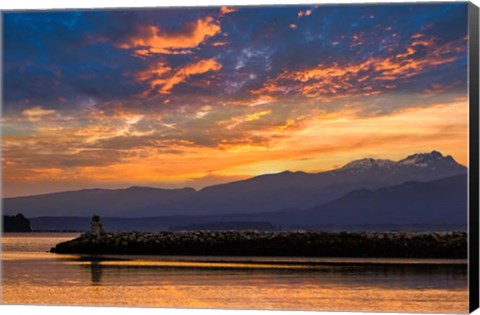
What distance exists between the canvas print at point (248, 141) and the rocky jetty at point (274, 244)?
0.06 m

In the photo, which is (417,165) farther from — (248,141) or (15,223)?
(15,223)

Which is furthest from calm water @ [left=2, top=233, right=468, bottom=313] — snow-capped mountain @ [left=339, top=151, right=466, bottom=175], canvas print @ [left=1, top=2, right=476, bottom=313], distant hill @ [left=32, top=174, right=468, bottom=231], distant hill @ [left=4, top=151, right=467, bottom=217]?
snow-capped mountain @ [left=339, top=151, right=466, bottom=175]

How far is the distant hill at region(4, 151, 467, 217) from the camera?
13.0 m

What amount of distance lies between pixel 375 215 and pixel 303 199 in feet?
A: 2.30

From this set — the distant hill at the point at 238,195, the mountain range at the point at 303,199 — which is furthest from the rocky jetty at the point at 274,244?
the distant hill at the point at 238,195

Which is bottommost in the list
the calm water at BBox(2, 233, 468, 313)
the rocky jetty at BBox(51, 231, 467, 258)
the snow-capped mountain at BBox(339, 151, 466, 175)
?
the calm water at BBox(2, 233, 468, 313)

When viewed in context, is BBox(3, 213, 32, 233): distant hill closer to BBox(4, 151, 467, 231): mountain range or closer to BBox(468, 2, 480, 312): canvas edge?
BBox(4, 151, 467, 231): mountain range

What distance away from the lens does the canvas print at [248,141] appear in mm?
12531

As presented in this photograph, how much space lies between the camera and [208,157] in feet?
43.9

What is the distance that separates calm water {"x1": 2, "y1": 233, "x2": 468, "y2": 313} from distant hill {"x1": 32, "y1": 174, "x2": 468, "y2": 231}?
432 mm

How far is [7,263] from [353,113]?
3.89 m

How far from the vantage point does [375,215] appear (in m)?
13.3

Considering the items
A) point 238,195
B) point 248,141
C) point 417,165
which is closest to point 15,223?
point 238,195

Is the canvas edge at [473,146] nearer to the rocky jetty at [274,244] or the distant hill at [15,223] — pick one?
the rocky jetty at [274,244]
